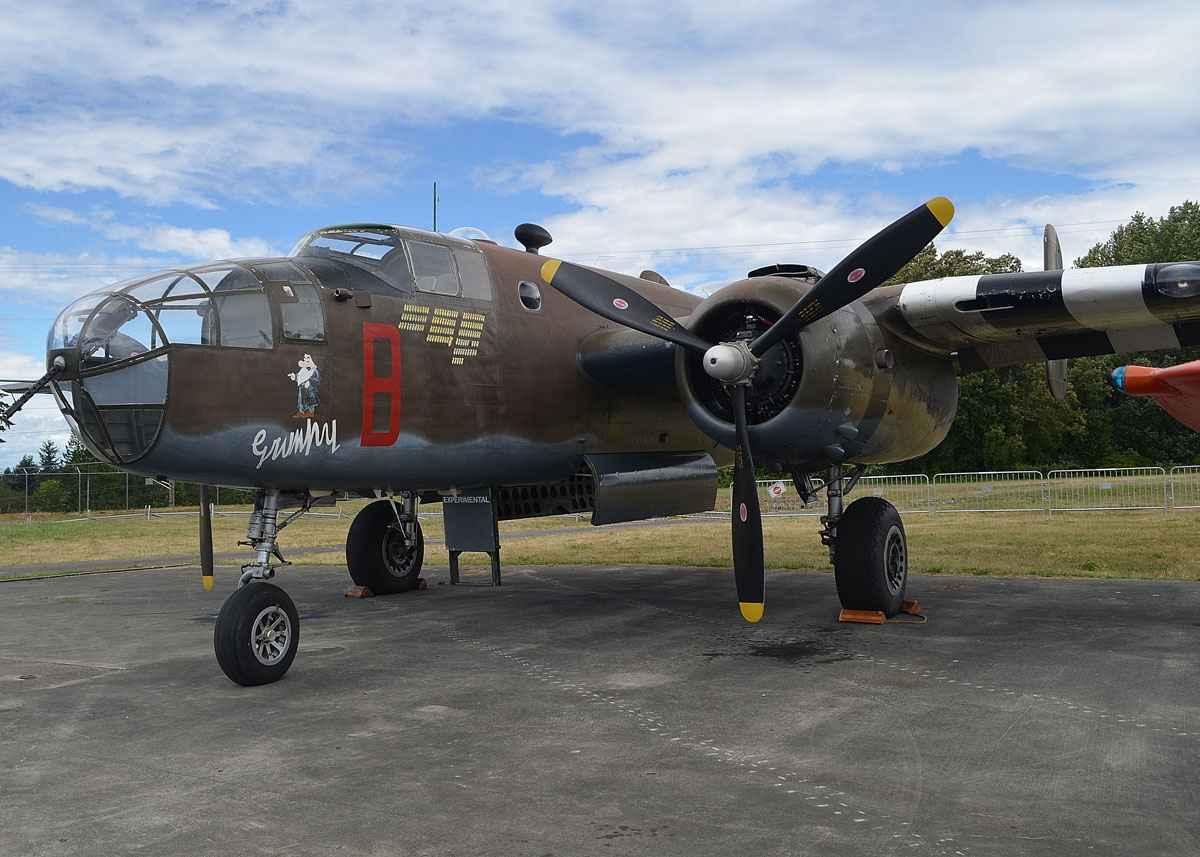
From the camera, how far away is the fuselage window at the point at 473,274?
1002 centimetres

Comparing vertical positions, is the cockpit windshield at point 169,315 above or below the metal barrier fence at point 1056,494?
above

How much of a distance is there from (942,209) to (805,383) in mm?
2083

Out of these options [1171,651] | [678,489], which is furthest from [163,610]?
[1171,651]

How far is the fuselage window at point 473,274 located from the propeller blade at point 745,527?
2958 millimetres

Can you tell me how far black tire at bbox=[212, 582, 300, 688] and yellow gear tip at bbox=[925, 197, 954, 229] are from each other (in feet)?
22.6

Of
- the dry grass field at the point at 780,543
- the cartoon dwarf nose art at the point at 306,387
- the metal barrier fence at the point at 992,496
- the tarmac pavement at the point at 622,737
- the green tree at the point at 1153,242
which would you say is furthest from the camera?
the green tree at the point at 1153,242

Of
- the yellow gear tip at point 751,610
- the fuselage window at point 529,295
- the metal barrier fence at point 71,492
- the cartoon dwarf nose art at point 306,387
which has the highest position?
the fuselage window at point 529,295

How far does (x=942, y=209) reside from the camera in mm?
8719

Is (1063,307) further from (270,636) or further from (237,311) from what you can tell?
(270,636)

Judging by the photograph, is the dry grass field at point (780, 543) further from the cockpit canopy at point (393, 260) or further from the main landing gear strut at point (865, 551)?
the cockpit canopy at point (393, 260)

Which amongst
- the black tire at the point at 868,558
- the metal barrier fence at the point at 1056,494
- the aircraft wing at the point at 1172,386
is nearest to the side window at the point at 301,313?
the black tire at the point at 868,558

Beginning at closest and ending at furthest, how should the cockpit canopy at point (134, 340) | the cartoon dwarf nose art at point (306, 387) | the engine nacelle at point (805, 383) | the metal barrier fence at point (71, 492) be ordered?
1. the cockpit canopy at point (134, 340)
2. the cartoon dwarf nose art at point (306, 387)
3. the engine nacelle at point (805, 383)
4. the metal barrier fence at point (71, 492)

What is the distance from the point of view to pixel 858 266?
902 centimetres

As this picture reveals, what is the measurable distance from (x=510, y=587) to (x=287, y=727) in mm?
7946
